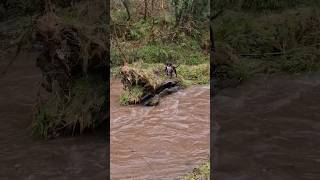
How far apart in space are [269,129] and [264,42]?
164 inches

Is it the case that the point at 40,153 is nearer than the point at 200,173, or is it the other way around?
the point at 200,173

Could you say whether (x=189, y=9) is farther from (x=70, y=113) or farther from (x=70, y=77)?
(x=70, y=113)

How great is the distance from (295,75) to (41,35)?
4801mm

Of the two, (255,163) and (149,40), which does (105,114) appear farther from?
(149,40)

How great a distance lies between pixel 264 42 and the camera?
35.2 feet

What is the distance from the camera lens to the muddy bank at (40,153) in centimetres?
570

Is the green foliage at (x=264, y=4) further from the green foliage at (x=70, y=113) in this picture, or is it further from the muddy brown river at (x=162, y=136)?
the green foliage at (x=70, y=113)

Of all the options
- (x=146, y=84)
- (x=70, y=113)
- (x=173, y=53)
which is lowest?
(x=70, y=113)

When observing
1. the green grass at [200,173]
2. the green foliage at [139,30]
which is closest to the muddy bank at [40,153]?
the green grass at [200,173]

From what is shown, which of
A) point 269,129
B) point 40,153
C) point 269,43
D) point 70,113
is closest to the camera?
point 40,153

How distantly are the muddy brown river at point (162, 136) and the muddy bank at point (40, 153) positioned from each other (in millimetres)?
216

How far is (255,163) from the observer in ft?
19.2

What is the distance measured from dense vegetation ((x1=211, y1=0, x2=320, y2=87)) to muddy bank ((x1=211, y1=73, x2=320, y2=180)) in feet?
1.34

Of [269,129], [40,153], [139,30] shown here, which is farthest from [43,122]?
[139,30]
